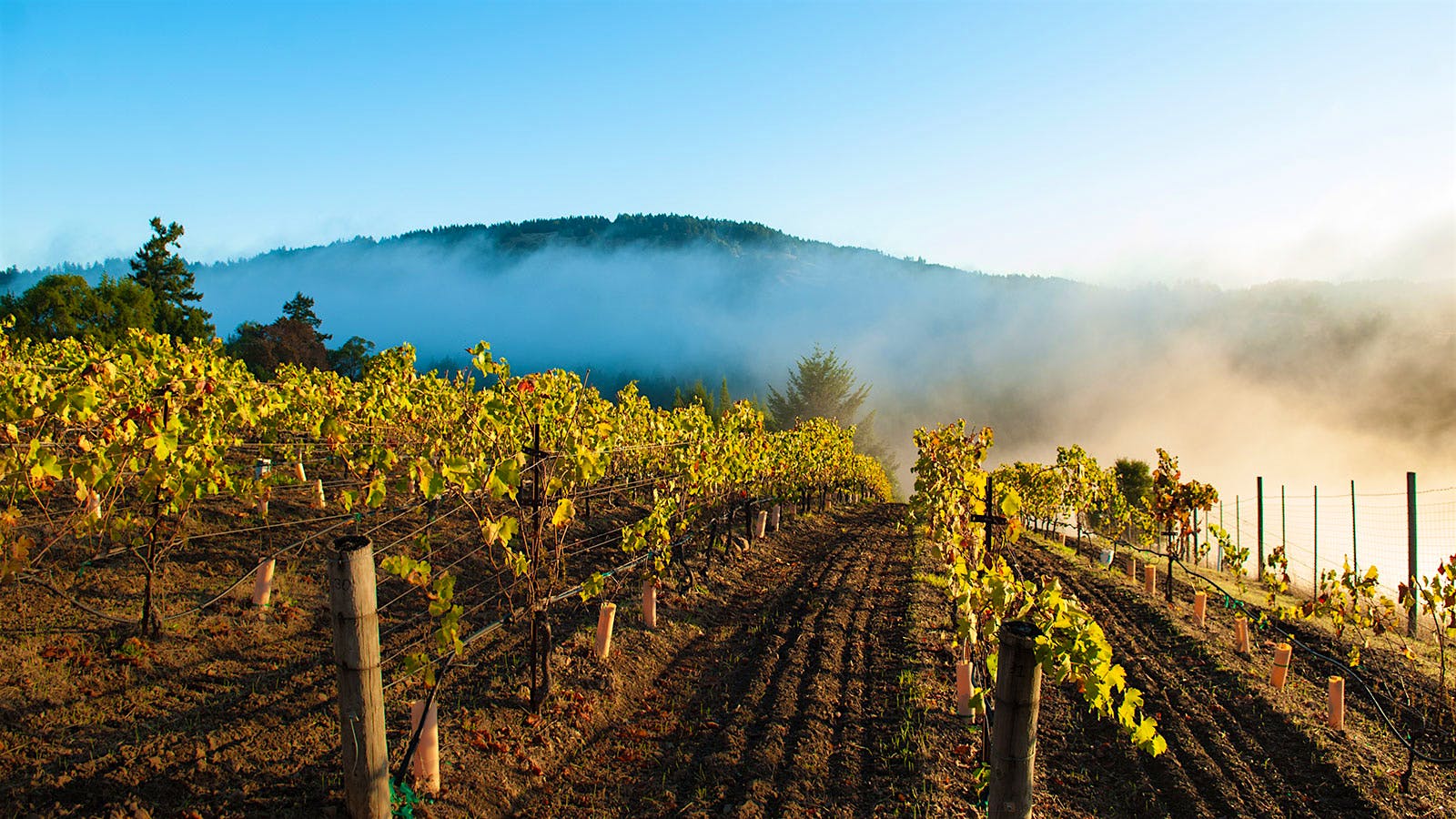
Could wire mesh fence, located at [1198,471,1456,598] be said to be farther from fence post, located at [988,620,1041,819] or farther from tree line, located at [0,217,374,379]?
tree line, located at [0,217,374,379]

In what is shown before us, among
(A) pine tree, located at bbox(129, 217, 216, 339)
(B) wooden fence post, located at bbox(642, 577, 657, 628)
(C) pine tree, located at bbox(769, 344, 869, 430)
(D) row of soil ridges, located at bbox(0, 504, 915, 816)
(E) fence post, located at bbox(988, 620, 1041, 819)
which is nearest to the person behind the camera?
(E) fence post, located at bbox(988, 620, 1041, 819)

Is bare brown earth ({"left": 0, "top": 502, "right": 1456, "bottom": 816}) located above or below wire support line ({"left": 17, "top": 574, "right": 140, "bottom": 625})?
below

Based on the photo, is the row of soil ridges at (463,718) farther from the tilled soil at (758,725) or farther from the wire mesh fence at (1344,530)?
the wire mesh fence at (1344,530)

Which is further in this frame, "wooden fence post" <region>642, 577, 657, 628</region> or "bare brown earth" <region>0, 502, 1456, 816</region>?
"wooden fence post" <region>642, 577, 657, 628</region>

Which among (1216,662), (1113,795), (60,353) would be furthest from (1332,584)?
(60,353)

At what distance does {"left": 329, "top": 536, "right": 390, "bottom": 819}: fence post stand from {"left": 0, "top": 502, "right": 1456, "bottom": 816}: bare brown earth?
72cm

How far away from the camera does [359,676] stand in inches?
139

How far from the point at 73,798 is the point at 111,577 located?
4098 millimetres

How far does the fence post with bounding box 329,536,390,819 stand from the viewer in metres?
3.45

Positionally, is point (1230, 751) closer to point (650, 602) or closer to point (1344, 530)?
point (650, 602)

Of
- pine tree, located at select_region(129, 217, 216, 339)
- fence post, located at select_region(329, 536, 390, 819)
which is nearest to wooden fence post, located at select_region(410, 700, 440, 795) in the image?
fence post, located at select_region(329, 536, 390, 819)

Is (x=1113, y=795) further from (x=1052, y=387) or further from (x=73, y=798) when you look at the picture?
(x=1052, y=387)

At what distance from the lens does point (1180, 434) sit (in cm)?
8712

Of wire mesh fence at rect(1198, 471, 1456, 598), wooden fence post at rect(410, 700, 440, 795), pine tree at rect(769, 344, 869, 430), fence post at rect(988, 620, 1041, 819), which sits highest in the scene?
fence post at rect(988, 620, 1041, 819)
